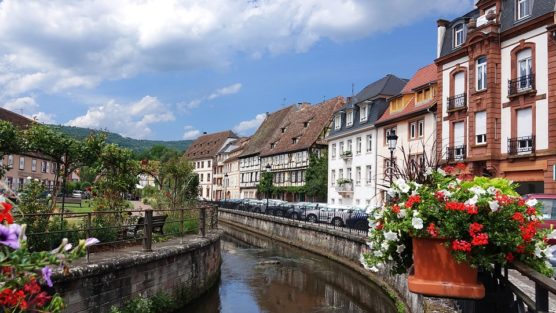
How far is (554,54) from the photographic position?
2328 centimetres

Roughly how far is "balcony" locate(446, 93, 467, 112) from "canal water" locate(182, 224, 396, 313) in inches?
453

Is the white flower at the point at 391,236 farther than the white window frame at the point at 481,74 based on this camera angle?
No

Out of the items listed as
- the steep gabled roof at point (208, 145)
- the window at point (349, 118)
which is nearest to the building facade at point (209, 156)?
the steep gabled roof at point (208, 145)

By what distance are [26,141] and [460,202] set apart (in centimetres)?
1585

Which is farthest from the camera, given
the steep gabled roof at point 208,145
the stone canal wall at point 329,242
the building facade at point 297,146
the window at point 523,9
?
the steep gabled roof at point 208,145

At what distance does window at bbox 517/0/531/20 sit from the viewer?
25031 millimetres

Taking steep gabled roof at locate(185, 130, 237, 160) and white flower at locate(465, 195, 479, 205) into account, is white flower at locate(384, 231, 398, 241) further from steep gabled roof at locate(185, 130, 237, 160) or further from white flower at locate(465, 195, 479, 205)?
steep gabled roof at locate(185, 130, 237, 160)

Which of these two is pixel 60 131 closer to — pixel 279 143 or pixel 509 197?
pixel 509 197

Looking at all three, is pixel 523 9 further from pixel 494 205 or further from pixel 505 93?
pixel 494 205

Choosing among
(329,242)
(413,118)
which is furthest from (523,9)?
(329,242)

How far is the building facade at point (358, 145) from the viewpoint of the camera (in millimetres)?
41812

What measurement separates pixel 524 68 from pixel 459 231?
2466 centimetres

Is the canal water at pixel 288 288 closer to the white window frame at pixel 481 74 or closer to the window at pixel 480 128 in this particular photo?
the window at pixel 480 128

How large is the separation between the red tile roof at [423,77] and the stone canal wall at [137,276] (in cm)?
2423
